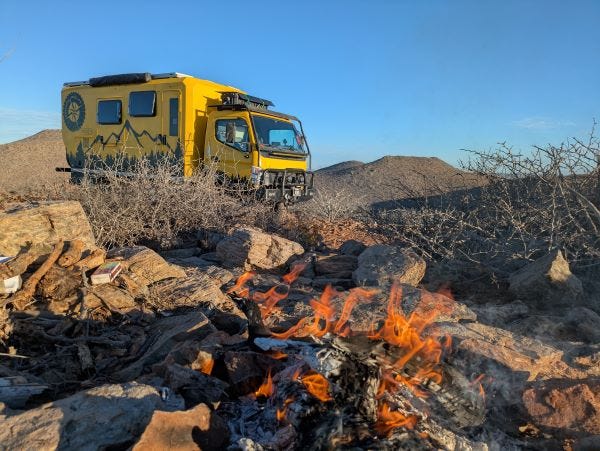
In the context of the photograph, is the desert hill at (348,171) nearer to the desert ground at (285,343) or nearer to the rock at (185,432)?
the desert ground at (285,343)

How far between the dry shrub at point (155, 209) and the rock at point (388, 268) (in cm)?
306

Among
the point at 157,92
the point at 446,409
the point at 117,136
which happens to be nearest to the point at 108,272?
the point at 446,409

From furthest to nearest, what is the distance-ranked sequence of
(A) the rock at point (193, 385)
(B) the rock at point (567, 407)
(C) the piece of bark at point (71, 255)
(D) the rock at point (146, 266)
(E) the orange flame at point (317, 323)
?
1. (D) the rock at point (146, 266)
2. (C) the piece of bark at point (71, 255)
3. (E) the orange flame at point (317, 323)
4. (B) the rock at point (567, 407)
5. (A) the rock at point (193, 385)

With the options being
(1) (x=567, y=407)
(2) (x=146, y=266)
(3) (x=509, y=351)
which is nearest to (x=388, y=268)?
(3) (x=509, y=351)

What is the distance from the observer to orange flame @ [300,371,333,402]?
273 cm

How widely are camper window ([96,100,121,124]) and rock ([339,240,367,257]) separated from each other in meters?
7.20

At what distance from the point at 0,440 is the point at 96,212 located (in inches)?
227

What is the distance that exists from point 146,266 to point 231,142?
5910 millimetres

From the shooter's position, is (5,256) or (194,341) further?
(5,256)

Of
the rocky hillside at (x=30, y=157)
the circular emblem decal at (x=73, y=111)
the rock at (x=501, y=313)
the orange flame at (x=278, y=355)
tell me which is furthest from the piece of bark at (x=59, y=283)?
the rocky hillside at (x=30, y=157)

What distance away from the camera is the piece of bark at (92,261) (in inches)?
186

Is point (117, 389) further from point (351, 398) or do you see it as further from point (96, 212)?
point (96, 212)

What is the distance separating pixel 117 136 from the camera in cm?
1205

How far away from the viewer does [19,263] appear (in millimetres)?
4496
